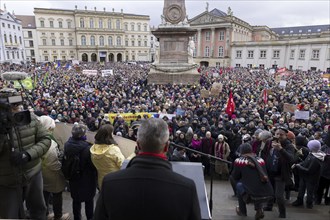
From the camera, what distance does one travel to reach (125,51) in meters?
87.8

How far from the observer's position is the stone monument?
2572cm

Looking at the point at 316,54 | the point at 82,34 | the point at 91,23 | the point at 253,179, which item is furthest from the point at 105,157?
the point at 91,23

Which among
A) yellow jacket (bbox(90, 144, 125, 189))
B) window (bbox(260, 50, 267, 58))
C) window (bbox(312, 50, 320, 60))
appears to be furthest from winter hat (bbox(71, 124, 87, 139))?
window (bbox(260, 50, 267, 58))

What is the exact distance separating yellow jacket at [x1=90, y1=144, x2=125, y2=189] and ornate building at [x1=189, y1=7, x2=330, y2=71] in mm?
54365

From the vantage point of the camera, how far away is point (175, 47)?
26.6 meters

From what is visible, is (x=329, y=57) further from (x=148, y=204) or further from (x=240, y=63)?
(x=148, y=204)

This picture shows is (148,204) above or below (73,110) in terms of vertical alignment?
above

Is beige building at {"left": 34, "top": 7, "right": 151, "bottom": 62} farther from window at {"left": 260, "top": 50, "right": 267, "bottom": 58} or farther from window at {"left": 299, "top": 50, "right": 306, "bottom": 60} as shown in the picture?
window at {"left": 299, "top": 50, "right": 306, "bottom": 60}

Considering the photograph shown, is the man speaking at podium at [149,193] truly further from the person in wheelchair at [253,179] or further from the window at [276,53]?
the window at [276,53]

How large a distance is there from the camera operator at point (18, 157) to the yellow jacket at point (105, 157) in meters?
0.75

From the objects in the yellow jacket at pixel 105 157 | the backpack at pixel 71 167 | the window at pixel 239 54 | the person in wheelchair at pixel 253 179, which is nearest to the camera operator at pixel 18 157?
the backpack at pixel 71 167

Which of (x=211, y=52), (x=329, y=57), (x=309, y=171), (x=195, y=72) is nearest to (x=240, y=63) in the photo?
(x=211, y=52)

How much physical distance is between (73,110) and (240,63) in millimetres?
58501

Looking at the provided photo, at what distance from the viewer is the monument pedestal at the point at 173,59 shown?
25719 millimetres
